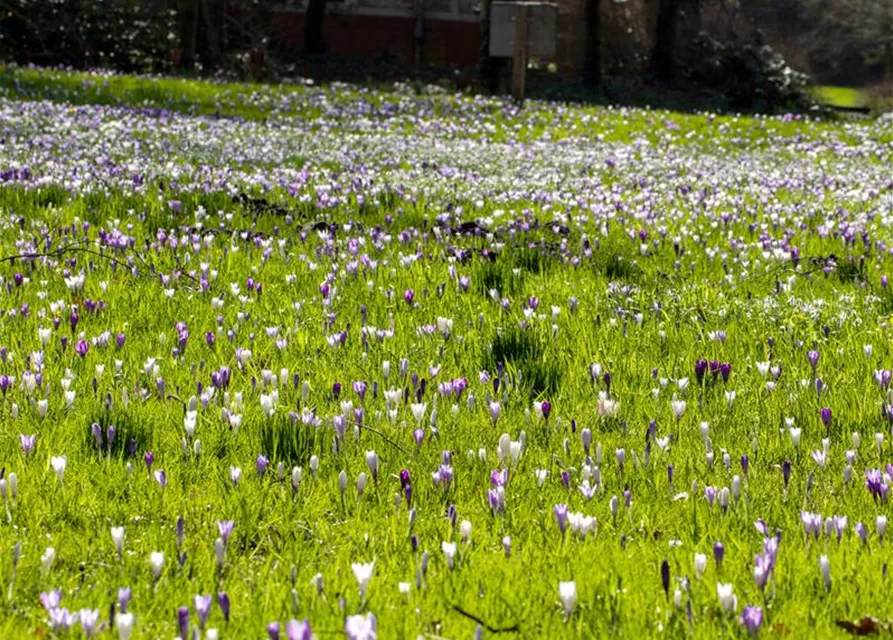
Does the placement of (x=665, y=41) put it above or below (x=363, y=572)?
above

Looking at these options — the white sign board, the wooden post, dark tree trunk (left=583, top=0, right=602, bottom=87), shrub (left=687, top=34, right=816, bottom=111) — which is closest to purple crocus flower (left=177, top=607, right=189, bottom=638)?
the white sign board

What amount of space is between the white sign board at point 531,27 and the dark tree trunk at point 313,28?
16.0 meters

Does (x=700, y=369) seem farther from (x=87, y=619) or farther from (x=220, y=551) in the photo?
(x=87, y=619)

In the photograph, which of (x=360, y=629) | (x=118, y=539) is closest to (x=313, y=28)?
(x=118, y=539)

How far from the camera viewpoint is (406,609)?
10.4 ft

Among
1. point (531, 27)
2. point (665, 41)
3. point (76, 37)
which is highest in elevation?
point (531, 27)

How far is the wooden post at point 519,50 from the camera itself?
26078mm

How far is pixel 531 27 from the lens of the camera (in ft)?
86.7

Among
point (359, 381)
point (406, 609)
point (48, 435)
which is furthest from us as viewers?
point (359, 381)

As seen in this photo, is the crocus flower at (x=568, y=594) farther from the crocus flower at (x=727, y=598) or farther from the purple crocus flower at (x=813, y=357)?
the purple crocus flower at (x=813, y=357)

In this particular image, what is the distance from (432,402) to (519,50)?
74.1 ft

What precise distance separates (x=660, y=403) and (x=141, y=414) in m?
2.17

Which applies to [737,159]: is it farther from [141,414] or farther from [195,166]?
[141,414]

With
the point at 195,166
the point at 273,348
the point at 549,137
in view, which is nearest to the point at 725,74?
the point at 549,137
